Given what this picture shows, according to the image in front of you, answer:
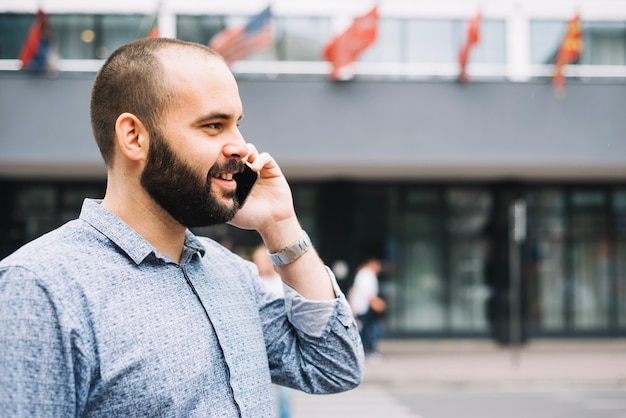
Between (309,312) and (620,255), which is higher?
(309,312)

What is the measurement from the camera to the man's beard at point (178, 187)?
150 centimetres

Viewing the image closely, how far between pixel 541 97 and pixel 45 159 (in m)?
9.86

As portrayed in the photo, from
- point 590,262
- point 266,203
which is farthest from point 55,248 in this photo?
point 590,262

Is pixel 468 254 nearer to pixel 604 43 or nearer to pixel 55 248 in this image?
pixel 604 43

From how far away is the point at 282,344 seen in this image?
1.81 metres

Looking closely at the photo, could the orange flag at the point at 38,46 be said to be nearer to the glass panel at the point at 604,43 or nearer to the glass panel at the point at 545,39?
the glass panel at the point at 545,39

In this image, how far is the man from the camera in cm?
127

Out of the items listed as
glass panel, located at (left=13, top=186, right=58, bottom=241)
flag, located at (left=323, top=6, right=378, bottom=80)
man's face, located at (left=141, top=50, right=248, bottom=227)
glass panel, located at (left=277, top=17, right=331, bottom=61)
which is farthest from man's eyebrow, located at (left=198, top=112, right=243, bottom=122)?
glass panel, located at (left=13, top=186, right=58, bottom=241)

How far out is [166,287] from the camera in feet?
4.90

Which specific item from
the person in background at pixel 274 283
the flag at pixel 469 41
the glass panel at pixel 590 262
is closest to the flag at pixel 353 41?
the flag at pixel 469 41

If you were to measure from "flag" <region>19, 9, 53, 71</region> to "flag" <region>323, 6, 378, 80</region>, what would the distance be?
5.27 metres

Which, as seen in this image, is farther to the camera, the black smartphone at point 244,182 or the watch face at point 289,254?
the watch face at point 289,254

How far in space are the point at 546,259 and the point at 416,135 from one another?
5.12 metres

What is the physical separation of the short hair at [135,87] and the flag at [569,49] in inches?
533
